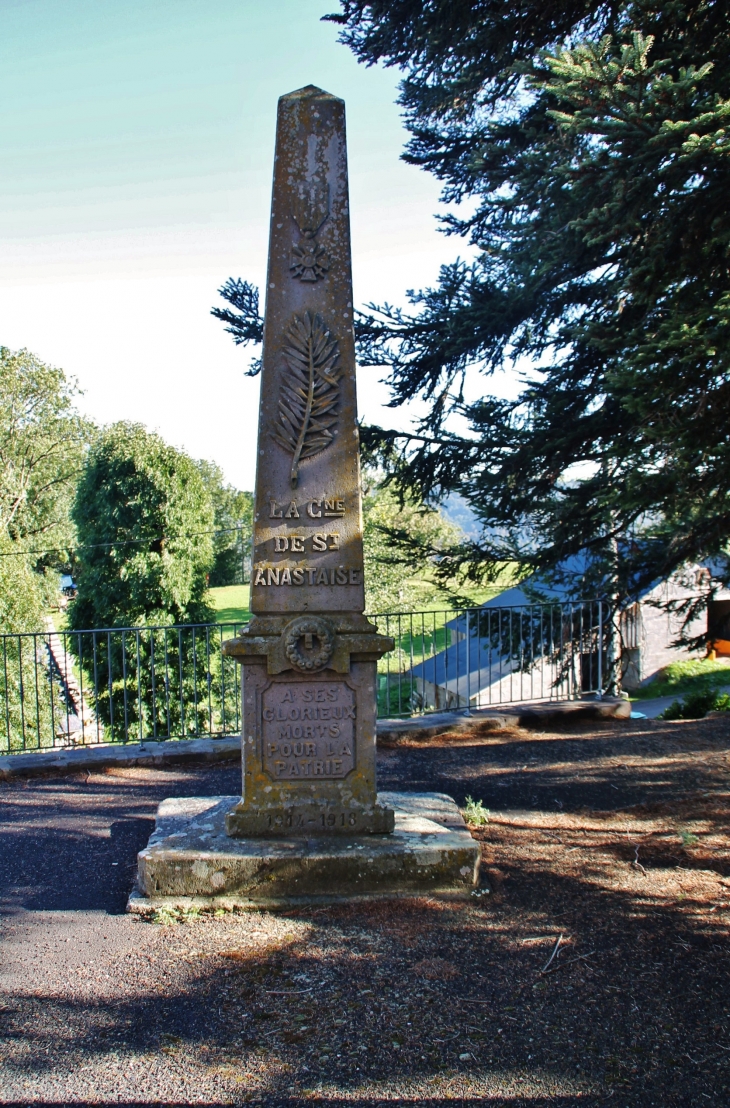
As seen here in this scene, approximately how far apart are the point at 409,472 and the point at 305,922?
639cm

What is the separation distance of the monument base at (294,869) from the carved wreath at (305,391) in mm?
2071

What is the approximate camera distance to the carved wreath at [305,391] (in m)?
4.69

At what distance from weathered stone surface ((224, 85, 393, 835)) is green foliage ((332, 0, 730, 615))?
1702 millimetres

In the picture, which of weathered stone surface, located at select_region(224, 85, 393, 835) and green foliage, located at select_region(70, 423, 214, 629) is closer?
weathered stone surface, located at select_region(224, 85, 393, 835)

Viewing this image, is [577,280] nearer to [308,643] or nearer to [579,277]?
[579,277]

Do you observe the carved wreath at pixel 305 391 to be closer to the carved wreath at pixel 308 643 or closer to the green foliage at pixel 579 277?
the carved wreath at pixel 308 643

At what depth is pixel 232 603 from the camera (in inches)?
2409

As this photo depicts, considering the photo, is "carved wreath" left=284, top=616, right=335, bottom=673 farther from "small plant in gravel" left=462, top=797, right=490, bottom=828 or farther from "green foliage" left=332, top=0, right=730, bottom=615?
"green foliage" left=332, top=0, right=730, bottom=615

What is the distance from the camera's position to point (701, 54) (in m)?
5.72

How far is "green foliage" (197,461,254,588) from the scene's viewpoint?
171ft

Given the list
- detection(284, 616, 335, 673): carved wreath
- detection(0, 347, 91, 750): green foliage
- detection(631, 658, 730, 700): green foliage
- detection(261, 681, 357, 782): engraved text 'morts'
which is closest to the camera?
detection(284, 616, 335, 673): carved wreath

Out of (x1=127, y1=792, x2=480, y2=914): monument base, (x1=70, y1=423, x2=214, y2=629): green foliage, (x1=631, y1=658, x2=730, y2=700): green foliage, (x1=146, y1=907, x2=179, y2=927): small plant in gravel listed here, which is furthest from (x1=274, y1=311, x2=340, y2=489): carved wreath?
(x1=631, y1=658, x2=730, y2=700): green foliage

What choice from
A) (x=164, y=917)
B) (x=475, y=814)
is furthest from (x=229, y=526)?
(x=164, y=917)

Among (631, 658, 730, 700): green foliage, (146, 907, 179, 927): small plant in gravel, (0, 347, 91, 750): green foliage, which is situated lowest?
(631, 658, 730, 700): green foliage
